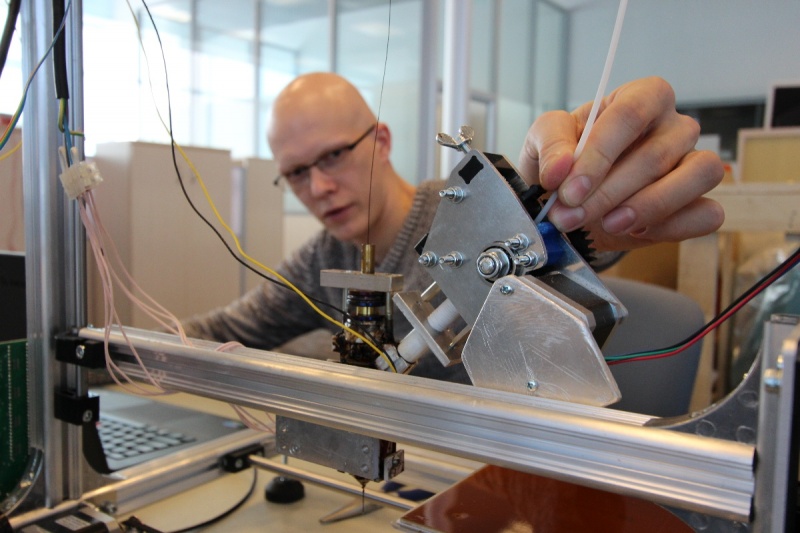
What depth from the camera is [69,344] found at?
0.71 meters

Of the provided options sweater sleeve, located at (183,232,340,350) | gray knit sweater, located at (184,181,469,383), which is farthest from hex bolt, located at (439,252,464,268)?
sweater sleeve, located at (183,232,340,350)

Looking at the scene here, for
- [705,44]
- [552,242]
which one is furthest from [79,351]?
[705,44]

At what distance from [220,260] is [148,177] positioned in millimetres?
282

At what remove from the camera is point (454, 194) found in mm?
493

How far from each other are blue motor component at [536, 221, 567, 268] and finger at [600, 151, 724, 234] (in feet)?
0.27

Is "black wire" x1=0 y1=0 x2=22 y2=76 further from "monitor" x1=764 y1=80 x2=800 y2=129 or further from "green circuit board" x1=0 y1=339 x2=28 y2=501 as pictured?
"monitor" x1=764 y1=80 x2=800 y2=129

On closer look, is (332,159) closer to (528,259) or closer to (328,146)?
(328,146)

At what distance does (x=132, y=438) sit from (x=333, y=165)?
630 mm

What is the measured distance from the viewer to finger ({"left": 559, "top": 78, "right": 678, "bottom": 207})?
0.49m

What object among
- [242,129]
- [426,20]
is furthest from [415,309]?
[242,129]

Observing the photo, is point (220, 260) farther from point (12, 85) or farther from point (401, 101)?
point (401, 101)

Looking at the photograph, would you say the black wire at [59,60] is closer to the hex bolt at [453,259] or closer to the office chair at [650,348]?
the hex bolt at [453,259]

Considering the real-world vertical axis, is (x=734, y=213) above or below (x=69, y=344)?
above

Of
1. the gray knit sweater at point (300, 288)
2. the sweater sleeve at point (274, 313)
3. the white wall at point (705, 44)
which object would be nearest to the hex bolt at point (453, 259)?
the gray knit sweater at point (300, 288)
